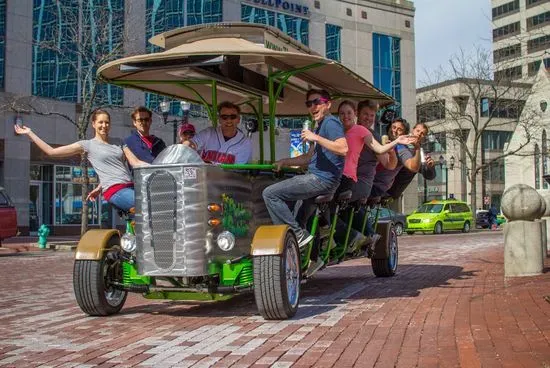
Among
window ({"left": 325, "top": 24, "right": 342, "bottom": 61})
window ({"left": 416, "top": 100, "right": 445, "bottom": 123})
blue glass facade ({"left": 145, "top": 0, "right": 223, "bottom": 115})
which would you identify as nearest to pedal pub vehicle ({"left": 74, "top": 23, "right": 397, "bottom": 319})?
blue glass facade ({"left": 145, "top": 0, "right": 223, "bottom": 115})

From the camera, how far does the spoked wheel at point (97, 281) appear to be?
7.28 m

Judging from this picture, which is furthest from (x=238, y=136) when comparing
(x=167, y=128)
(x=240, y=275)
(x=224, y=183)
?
(x=167, y=128)

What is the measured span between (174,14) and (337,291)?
32351 mm

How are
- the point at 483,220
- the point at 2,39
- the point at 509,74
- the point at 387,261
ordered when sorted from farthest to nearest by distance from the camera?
1. the point at 483,220
2. the point at 509,74
3. the point at 2,39
4. the point at 387,261

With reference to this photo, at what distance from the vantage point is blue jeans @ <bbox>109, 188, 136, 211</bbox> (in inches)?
303

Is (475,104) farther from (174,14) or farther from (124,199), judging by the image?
(124,199)

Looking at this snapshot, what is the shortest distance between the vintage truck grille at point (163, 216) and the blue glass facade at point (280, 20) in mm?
37524

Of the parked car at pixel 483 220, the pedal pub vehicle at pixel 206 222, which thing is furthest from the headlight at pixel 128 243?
the parked car at pixel 483 220

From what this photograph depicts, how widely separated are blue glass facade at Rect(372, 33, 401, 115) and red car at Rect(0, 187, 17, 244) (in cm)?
3507

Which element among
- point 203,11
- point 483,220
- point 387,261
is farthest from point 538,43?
point 483,220

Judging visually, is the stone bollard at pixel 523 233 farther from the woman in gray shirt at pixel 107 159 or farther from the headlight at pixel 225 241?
the woman in gray shirt at pixel 107 159

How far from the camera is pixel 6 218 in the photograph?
21.4m

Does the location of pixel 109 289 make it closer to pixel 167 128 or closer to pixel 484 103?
pixel 167 128

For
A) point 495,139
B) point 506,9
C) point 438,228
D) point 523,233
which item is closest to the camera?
point 523,233
